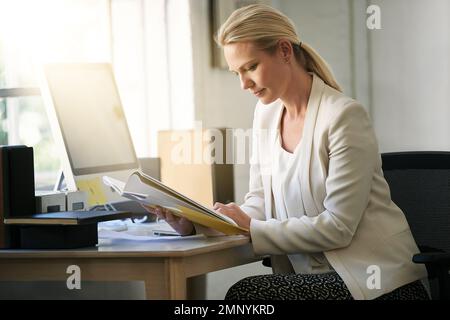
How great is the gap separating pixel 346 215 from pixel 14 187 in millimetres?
781

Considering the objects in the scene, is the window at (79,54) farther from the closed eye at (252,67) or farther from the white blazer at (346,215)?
the white blazer at (346,215)

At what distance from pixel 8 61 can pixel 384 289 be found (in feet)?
5.61

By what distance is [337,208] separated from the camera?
1812 mm

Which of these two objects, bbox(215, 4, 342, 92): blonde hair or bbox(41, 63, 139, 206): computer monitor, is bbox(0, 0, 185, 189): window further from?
bbox(215, 4, 342, 92): blonde hair

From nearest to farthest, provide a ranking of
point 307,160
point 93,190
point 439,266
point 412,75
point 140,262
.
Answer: point 140,262
point 439,266
point 307,160
point 93,190
point 412,75

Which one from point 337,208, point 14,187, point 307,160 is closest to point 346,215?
point 337,208

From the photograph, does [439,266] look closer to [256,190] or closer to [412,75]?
[256,190]

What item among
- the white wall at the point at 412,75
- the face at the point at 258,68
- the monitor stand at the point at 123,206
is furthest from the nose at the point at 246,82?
the white wall at the point at 412,75

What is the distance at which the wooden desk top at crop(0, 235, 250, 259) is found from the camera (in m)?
1.64

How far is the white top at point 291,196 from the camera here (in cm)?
190

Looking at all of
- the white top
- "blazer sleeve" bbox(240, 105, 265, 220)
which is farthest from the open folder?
"blazer sleeve" bbox(240, 105, 265, 220)

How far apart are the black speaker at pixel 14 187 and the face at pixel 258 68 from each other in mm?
546

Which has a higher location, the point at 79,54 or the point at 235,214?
the point at 79,54

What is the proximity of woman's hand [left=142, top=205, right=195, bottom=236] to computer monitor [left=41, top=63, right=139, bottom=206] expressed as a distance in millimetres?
505
